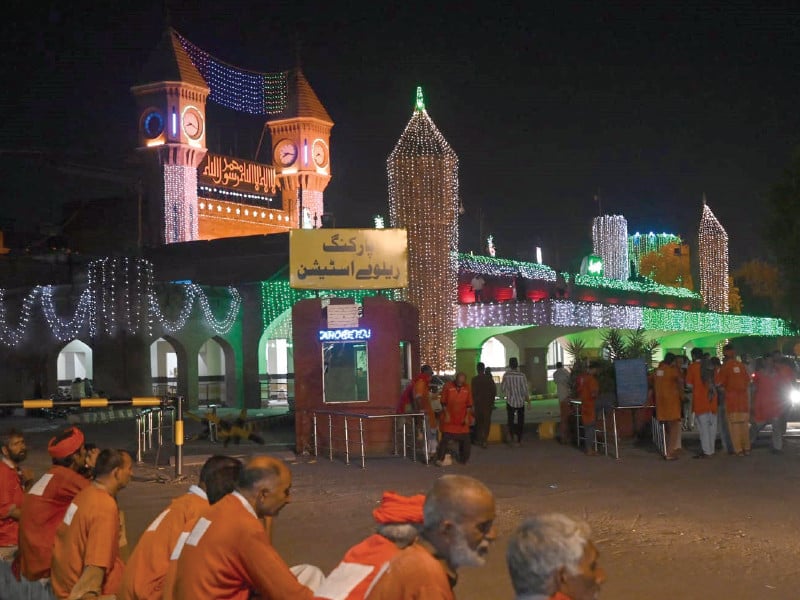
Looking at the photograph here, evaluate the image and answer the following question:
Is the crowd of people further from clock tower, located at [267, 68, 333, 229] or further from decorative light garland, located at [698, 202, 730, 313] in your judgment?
clock tower, located at [267, 68, 333, 229]

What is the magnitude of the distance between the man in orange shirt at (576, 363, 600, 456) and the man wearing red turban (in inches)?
516

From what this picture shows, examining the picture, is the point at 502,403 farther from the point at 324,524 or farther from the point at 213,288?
the point at 324,524

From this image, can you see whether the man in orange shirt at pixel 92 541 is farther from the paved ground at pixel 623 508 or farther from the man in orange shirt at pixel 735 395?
the man in orange shirt at pixel 735 395

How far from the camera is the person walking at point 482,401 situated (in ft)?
60.7

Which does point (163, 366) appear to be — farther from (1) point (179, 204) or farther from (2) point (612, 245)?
(2) point (612, 245)

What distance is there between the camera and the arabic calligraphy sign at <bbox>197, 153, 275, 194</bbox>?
67125mm

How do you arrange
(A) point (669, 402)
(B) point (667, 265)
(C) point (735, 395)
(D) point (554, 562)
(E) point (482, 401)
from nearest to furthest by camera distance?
(D) point (554, 562) < (C) point (735, 395) < (A) point (669, 402) < (E) point (482, 401) < (B) point (667, 265)

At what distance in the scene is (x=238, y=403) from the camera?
3753 cm

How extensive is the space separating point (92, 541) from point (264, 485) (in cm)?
177

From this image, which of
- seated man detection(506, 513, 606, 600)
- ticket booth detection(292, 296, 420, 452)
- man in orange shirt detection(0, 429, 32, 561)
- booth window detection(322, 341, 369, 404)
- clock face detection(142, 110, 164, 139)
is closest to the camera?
seated man detection(506, 513, 606, 600)

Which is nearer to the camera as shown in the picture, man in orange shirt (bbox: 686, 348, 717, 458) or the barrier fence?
the barrier fence

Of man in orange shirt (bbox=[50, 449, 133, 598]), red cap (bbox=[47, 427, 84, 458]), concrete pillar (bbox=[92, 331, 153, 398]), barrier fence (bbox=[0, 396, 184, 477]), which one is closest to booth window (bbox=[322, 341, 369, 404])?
barrier fence (bbox=[0, 396, 184, 477])

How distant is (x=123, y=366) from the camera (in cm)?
3481

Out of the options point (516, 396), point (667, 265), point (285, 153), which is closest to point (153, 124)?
point (285, 153)
